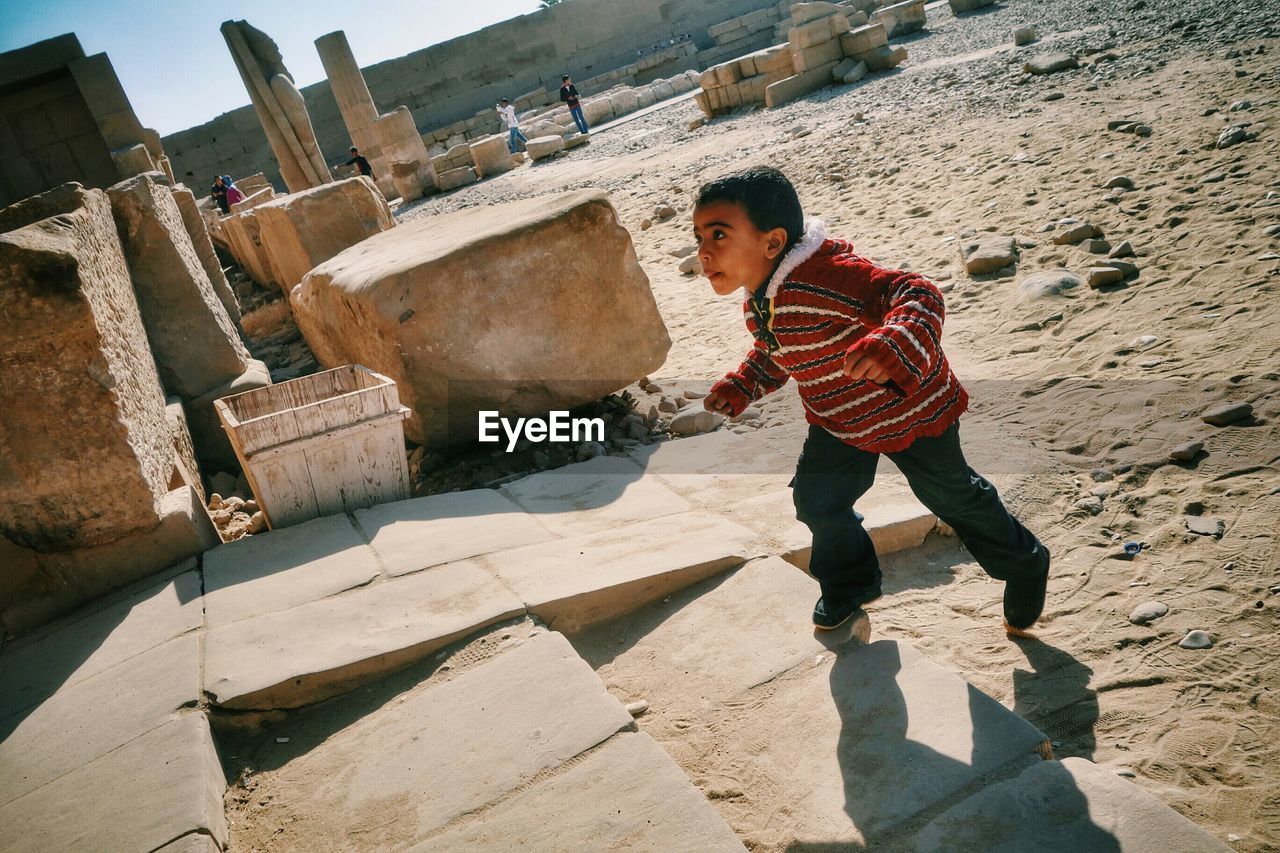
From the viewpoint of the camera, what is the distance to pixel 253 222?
8.88 metres

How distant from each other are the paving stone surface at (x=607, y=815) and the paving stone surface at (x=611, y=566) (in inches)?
26.3

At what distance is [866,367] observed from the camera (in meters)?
1.68

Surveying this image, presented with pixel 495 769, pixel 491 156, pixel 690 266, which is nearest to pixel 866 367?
pixel 495 769

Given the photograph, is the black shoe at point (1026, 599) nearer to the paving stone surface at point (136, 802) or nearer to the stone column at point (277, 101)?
the paving stone surface at point (136, 802)

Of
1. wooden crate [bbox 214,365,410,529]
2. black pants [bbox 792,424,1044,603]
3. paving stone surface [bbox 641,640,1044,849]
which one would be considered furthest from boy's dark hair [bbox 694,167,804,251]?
wooden crate [bbox 214,365,410,529]

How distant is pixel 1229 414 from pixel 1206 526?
2.17 feet

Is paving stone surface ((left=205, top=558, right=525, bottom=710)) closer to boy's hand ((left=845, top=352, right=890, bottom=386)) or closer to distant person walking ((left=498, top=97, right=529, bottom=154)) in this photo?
boy's hand ((left=845, top=352, right=890, bottom=386))

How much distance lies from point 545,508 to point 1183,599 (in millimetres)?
2157

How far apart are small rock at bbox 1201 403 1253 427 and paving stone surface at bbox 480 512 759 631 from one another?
1732mm

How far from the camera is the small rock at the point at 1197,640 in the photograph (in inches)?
80.6

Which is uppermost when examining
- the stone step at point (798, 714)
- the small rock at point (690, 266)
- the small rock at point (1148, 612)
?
the stone step at point (798, 714)

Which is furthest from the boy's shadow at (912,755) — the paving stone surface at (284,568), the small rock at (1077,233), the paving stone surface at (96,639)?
the small rock at (1077,233)

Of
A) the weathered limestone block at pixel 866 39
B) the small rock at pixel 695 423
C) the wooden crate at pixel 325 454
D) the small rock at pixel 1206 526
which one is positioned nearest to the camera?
the small rock at pixel 1206 526

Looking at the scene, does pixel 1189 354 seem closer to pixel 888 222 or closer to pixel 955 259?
pixel 955 259
